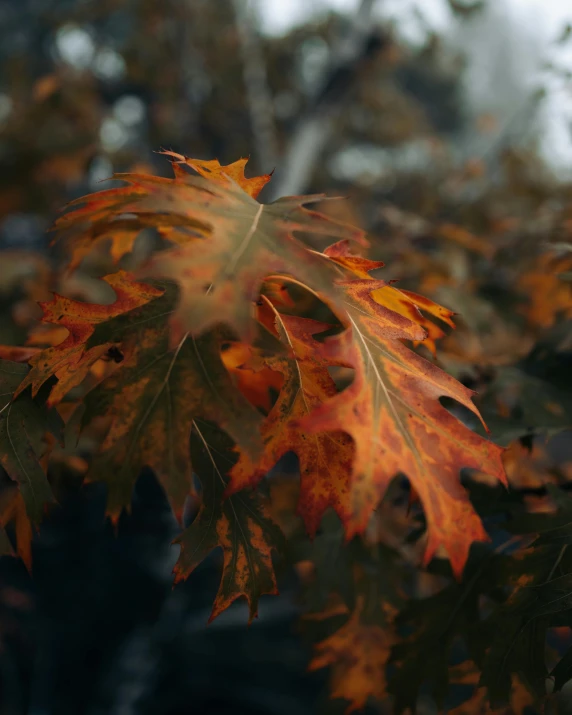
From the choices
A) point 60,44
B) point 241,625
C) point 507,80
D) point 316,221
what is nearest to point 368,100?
point 60,44

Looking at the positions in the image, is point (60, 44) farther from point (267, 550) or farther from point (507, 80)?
point (507, 80)

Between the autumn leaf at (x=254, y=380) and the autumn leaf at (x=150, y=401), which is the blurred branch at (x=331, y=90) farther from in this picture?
the autumn leaf at (x=150, y=401)

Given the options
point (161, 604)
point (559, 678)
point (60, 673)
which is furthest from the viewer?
point (161, 604)

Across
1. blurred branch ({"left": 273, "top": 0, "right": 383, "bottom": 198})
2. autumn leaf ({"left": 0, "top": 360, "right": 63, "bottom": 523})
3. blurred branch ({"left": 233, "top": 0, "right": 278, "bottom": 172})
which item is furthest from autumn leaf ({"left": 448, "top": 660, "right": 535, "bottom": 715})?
blurred branch ({"left": 233, "top": 0, "right": 278, "bottom": 172})

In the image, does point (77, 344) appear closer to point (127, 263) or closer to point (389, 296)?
point (389, 296)

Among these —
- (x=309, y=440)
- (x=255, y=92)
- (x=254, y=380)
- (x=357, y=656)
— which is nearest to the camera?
(x=309, y=440)

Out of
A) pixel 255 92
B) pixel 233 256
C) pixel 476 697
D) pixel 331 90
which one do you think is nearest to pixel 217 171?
pixel 233 256

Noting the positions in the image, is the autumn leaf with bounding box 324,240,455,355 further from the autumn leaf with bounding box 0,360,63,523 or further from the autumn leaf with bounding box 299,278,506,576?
the autumn leaf with bounding box 0,360,63,523

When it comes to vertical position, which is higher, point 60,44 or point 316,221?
point 60,44
